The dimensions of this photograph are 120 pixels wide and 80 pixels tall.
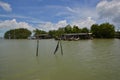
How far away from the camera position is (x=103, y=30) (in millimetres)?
85750

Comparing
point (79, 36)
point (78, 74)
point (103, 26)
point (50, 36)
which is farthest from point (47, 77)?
point (50, 36)

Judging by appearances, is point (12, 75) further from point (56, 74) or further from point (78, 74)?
point (78, 74)

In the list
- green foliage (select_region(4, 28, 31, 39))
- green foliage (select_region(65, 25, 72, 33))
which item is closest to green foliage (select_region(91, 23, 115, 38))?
green foliage (select_region(65, 25, 72, 33))

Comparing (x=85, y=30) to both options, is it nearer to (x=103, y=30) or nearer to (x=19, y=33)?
(x=103, y=30)

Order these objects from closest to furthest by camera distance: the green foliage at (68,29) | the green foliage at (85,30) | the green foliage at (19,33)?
1. the green foliage at (85,30)
2. the green foliage at (68,29)
3. the green foliage at (19,33)

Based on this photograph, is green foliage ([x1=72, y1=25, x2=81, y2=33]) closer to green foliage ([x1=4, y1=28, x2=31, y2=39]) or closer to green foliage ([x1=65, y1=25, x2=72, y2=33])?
green foliage ([x1=65, y1=25, x2=72, y2=33])

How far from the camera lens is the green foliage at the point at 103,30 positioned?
85525 millimetres

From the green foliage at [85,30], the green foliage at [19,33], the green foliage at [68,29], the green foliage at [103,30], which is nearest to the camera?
the green foliage at [103,30]

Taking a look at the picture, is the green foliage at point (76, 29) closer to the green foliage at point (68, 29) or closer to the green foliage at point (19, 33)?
the green foliage at point (68, 29)

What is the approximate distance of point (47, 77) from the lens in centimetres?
1211

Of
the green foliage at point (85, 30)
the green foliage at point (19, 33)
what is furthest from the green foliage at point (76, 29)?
the green foliage at point (19, 33)

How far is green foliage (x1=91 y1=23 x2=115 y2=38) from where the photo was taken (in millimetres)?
85525

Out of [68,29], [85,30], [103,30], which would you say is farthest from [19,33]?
[103,30]

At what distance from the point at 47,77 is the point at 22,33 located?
13607cm
